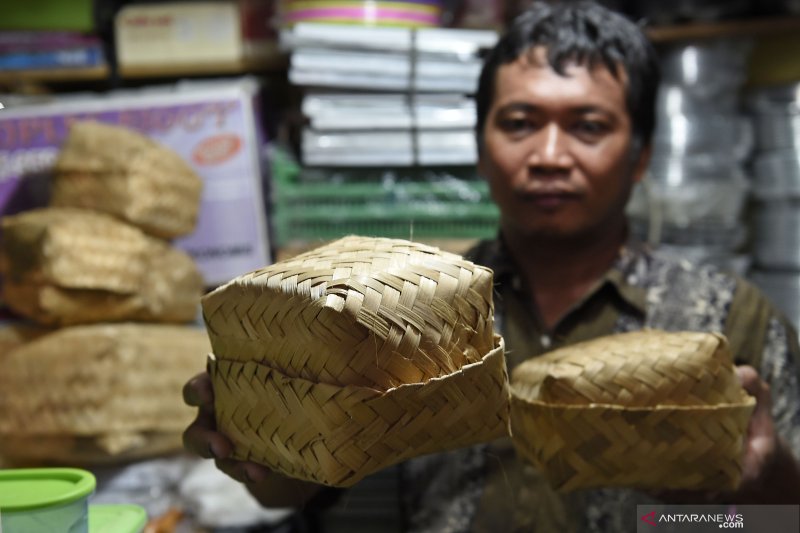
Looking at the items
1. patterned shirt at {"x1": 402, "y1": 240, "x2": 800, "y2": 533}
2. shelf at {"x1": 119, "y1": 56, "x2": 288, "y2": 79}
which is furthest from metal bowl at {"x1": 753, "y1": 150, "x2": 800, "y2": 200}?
shelf at {"x1": 119, "y1": 56, "x2": 288, "y2": 79}

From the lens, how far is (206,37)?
1766mm

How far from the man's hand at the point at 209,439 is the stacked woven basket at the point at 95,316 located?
62 cm

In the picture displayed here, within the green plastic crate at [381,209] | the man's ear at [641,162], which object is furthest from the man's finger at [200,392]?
the green plastic crate at [381,209]

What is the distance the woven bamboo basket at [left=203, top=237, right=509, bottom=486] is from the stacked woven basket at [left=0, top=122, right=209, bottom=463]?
30.8 inches

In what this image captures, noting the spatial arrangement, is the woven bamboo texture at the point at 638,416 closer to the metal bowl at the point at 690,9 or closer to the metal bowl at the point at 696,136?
the metal bowl at the point at 696,136

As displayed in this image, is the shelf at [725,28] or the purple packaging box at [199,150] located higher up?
the shelf at [725,28]

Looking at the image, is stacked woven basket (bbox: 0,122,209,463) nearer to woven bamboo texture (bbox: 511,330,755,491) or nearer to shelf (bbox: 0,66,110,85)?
shelf (bbox: 0,66,110,85)

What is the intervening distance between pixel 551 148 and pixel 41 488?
2.56ft

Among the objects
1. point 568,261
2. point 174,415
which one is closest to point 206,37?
point 174,415

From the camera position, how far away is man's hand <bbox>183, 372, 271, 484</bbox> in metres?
0.66

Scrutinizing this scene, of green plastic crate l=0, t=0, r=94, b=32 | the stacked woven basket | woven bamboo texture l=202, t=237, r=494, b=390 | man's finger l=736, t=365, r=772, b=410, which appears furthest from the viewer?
green plastic crate l=0, t=0, r=94, b=32

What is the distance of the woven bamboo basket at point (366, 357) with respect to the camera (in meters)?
0.50

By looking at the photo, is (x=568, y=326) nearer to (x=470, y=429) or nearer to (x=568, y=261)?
A: (x=568, y=261)

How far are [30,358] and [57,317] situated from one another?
89mm
